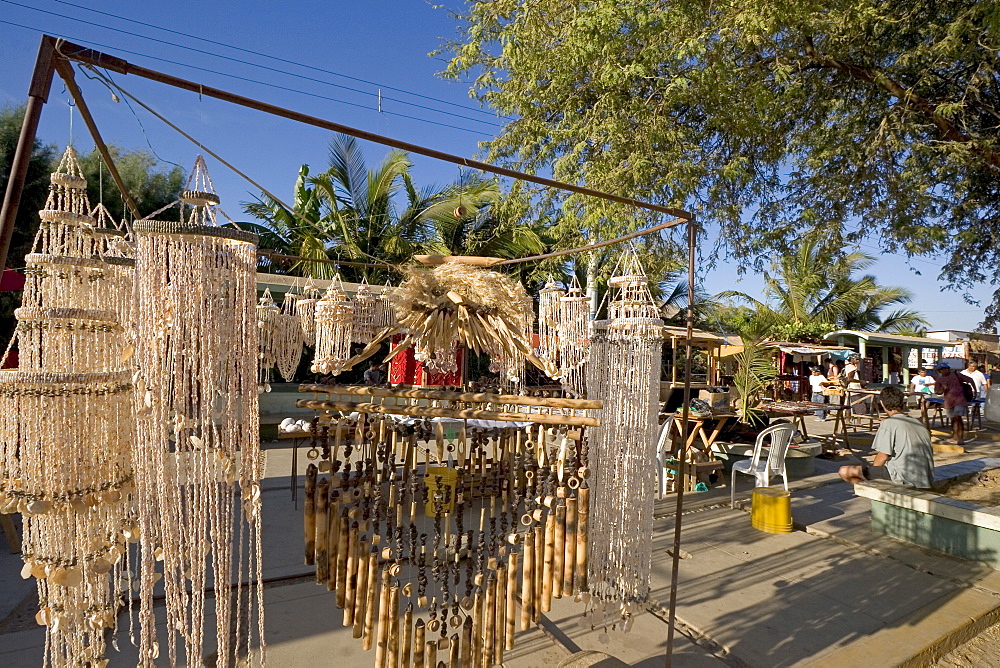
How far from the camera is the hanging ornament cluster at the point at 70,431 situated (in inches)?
60.1

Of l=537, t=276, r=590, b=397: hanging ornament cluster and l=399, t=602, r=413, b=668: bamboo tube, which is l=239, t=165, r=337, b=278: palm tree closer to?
l=537, t=276, r=590, b=397: hanging ornament cluster

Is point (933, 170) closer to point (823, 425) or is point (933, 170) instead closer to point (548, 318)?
point (548, 318)

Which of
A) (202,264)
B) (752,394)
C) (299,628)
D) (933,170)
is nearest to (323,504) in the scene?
(202,264)

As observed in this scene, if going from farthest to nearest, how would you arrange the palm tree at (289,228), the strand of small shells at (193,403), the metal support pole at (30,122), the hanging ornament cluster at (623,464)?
the palm tree at (289,228) → the hanging ornament cluster at (623,464) → the strand of small shells at (193,403) → the metal support pole at (30,122)

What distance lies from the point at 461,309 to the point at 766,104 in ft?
14.7

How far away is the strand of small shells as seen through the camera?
4.86 feet


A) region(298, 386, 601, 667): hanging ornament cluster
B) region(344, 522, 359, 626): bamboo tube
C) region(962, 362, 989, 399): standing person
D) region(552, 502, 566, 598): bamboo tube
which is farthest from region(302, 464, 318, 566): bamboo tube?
region(962, 362, 989, 399): standing person

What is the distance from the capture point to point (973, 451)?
8.40 metres

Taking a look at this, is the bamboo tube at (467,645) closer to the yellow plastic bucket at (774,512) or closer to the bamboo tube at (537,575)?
the bamboo tube at (537,575)

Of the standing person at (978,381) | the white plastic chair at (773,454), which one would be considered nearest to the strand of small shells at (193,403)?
the white plastic chair at (773,454)

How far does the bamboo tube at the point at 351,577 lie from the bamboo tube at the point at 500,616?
1.75 feet

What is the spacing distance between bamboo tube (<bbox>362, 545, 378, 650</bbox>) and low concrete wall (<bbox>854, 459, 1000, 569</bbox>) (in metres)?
4.55

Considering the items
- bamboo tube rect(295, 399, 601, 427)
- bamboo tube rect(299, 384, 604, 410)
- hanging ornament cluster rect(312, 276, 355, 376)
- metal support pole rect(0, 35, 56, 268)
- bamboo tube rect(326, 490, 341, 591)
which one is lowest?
bamboo tube rect(326, 490, 341, 591)

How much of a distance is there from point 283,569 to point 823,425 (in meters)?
11.5
